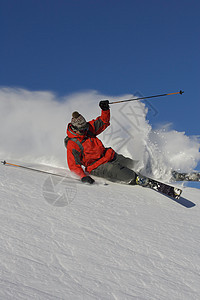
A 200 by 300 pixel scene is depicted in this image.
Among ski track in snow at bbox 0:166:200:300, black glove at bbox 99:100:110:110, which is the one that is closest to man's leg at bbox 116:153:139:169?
black glove at bbox 99:100:110:110

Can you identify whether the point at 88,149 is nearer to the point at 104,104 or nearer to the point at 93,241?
the point at 104,104

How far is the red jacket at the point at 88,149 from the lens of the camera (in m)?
5.02

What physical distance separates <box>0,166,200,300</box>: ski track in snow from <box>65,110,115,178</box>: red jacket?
0.97 m

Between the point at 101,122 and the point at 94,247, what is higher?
the point at 101,122

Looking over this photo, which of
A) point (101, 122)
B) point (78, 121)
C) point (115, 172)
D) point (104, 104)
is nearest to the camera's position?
point (78, 121)

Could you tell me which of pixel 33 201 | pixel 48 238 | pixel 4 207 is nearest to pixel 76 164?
pixel 33 201

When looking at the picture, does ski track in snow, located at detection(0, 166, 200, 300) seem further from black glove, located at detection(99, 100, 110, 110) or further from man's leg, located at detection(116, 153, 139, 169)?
black glove, located at detection(99, 100, 110, 110)

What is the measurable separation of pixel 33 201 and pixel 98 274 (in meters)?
1.50

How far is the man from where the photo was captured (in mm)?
5043

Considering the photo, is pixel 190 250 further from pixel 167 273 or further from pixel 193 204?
pixel 193 204

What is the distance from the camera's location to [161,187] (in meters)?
4.70

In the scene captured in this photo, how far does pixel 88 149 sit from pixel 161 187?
56.0 inches

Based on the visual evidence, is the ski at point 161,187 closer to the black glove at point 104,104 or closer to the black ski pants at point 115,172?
the black ski pants at point 115,172

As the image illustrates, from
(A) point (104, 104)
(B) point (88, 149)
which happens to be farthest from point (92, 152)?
(A) point (104, 104)
